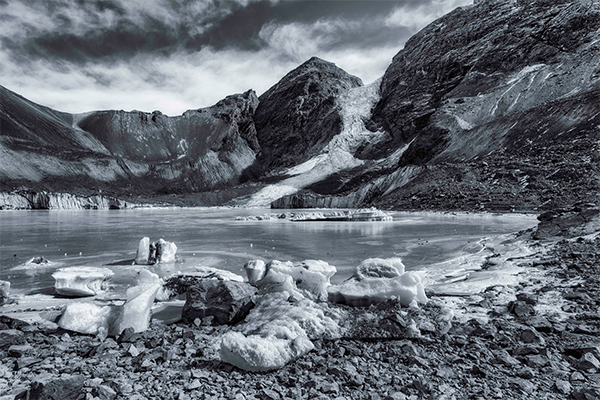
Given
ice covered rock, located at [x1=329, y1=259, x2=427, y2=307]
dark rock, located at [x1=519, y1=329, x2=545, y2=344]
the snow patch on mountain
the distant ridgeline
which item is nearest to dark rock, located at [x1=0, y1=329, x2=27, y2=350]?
ice covered rock, located at [x1=329, y1=259, x2=427, y2=307]

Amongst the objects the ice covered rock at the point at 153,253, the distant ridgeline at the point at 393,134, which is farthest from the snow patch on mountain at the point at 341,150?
the ice covered rock at the point at 153,253

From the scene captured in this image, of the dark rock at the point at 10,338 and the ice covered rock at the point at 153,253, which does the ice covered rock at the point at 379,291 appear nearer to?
the dark rock at the point at 10,338

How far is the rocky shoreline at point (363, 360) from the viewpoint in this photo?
2.75 m

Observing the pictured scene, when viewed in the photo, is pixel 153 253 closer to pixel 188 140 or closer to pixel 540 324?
pixel 540 324

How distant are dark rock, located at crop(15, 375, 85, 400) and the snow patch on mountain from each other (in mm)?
79354

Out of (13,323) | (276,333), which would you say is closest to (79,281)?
(13,323)

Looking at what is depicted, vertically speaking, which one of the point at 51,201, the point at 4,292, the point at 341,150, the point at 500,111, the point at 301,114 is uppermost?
the point at 301,114

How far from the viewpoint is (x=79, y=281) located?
21.8ft

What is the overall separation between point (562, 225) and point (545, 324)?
10.7 m

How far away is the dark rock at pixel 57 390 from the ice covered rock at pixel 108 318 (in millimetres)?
1278

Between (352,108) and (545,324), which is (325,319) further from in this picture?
(352,108)

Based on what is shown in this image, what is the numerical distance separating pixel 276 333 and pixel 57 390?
6.06 ft

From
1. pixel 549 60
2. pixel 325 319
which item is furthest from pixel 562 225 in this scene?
pixel 549 60

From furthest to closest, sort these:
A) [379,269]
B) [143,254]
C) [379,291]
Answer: [143,254] < [379,269] < [379,291]
